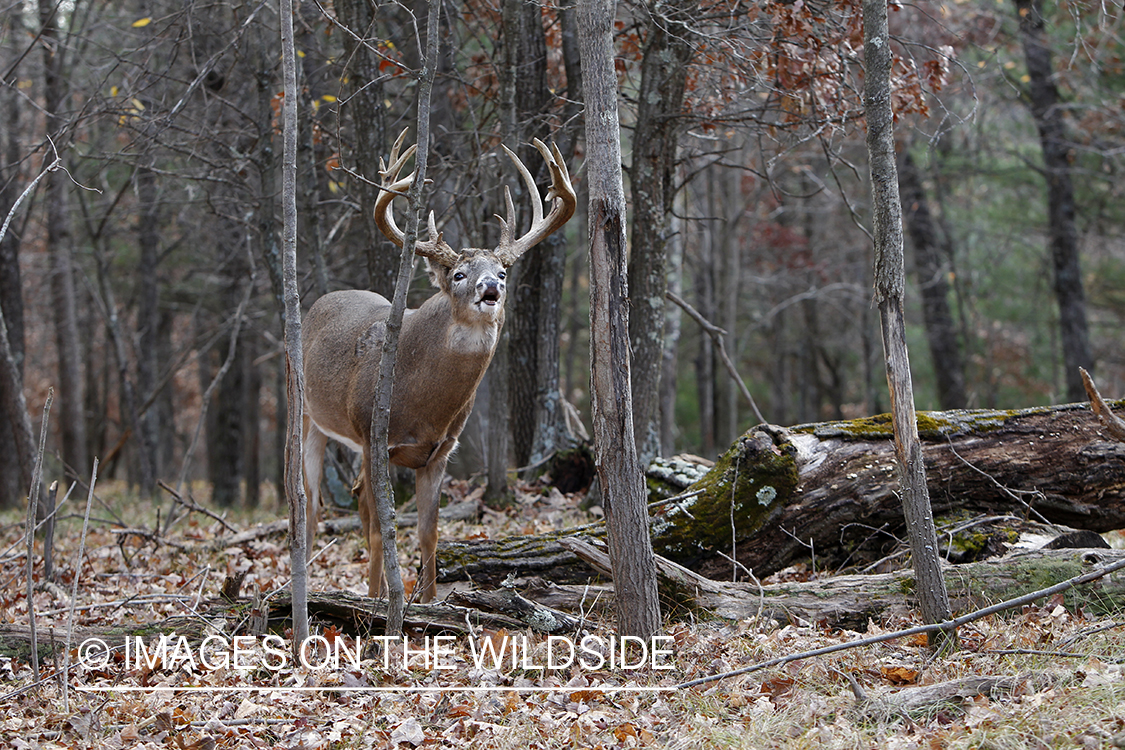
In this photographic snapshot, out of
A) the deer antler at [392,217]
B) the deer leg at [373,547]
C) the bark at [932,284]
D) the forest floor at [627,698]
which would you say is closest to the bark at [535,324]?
the deer antler at [392,217]

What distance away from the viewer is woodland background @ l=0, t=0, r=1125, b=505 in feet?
25.0

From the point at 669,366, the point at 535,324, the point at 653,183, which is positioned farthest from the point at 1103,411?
the point at 669,366

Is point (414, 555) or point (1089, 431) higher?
point (1089, 431)

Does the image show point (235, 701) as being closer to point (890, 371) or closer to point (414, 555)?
point (414, 555)

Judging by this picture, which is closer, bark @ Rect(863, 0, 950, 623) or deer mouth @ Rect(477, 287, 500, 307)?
→ bark @ Rect(863, 0, 950, 623)

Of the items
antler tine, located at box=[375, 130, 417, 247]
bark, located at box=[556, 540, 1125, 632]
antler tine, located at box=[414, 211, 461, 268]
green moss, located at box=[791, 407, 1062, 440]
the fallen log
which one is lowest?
bark, located at box=[556, 540, 1125, 632]

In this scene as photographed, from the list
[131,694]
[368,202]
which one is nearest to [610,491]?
[131,694]

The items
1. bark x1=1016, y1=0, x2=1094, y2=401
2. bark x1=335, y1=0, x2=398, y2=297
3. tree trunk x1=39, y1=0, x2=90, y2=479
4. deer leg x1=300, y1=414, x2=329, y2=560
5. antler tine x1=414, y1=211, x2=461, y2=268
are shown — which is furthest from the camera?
bark x1=1016, y1=0, x2=1094, y2=401

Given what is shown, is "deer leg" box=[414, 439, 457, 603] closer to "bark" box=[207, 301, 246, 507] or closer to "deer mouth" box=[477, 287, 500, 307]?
"deer mouth" box=[477, 287, 500, 307]

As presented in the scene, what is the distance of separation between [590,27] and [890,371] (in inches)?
87.6

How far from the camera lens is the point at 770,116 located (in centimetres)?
1062

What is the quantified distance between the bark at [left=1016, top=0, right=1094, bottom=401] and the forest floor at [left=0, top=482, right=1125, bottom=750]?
436 inches

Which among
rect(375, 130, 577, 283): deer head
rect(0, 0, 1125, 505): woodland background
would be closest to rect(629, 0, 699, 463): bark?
rect(0, 0, 1125, 505): woodland background

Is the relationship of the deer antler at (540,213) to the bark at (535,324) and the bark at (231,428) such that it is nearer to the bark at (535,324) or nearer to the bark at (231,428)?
the bark at (535,324)
